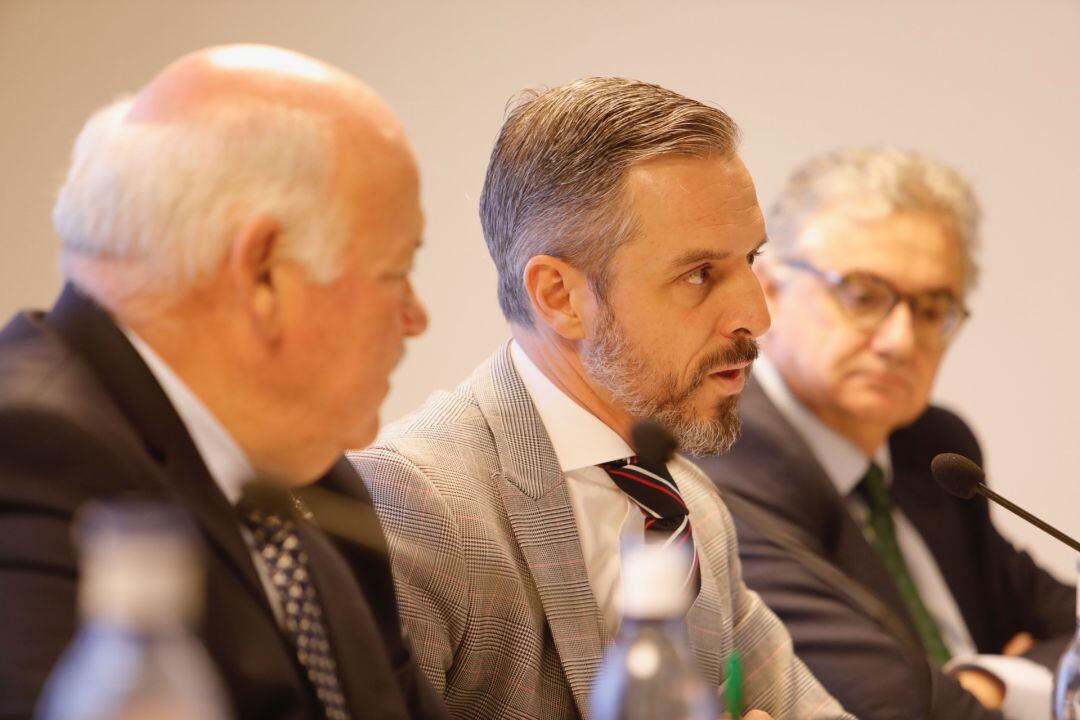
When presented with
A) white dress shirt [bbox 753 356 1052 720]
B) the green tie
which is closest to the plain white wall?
white dress shirt [bbox 753 356 1052 720]

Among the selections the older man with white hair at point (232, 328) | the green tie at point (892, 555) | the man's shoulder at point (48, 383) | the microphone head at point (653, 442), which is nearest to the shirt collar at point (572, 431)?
the microphone head at point (653, 442)

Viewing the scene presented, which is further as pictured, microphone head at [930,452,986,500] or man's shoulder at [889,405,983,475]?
man's shoulder at [889,405,983,475]

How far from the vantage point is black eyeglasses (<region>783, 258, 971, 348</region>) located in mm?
2766

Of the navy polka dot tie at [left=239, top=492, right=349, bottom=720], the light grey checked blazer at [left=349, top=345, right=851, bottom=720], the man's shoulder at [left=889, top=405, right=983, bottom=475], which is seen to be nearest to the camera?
the navy polka dot tie at [left=239, top=492, right=349, bottom=720]

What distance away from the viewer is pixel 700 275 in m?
1.86

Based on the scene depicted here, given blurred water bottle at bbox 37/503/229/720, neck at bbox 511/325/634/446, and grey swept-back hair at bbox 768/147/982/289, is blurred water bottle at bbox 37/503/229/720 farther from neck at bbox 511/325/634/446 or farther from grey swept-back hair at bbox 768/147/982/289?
grey swept-back hair at bbox 768/147/982/289

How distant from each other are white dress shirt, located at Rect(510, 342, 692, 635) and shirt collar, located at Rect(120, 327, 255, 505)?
63cm

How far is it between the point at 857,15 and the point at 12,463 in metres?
3.18

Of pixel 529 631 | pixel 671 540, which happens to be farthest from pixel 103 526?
pixel 671 540

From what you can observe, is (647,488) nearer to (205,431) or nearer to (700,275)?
(700,275)

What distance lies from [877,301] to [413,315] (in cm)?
169

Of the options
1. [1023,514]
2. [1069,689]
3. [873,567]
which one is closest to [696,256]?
[1023,514]

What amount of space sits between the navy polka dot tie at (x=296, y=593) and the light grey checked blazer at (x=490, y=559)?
1.18 ft

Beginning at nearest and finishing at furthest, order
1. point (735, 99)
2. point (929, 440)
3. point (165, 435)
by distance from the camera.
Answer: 1. point (165, 435)
2. point (929, 440)
3. point (735, 99)
